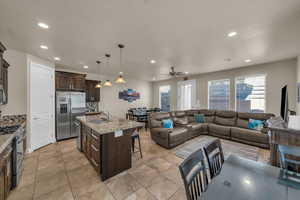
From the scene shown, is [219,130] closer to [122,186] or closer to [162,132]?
[162,132]

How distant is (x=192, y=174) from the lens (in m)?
0.97

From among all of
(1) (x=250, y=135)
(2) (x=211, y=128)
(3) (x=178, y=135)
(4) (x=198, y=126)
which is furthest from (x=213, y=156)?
(2) (x=211, y=128)

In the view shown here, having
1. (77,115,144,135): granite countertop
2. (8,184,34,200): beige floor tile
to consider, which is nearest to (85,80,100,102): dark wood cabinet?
(77,115,144,135): granite countertop

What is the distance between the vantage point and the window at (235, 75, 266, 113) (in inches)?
173

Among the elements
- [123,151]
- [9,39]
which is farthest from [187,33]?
[9,39]

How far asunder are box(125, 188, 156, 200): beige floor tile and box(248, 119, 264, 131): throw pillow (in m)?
3.95

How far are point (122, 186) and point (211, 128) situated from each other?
3864 mm

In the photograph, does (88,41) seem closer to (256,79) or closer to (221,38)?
(221,38)

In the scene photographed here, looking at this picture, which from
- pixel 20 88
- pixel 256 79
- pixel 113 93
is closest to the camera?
pixel 20 88

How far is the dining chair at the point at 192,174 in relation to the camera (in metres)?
0.86

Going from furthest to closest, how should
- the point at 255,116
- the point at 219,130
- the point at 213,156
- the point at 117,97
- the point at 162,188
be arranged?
the point at 117,97 → the point at 219,130 → the point at 255,116 → the point at 162,188 → the point at 213,156

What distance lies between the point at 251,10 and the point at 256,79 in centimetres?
390

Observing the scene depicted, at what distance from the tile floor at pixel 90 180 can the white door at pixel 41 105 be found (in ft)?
1.96

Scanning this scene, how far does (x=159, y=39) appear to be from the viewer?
254 cm
